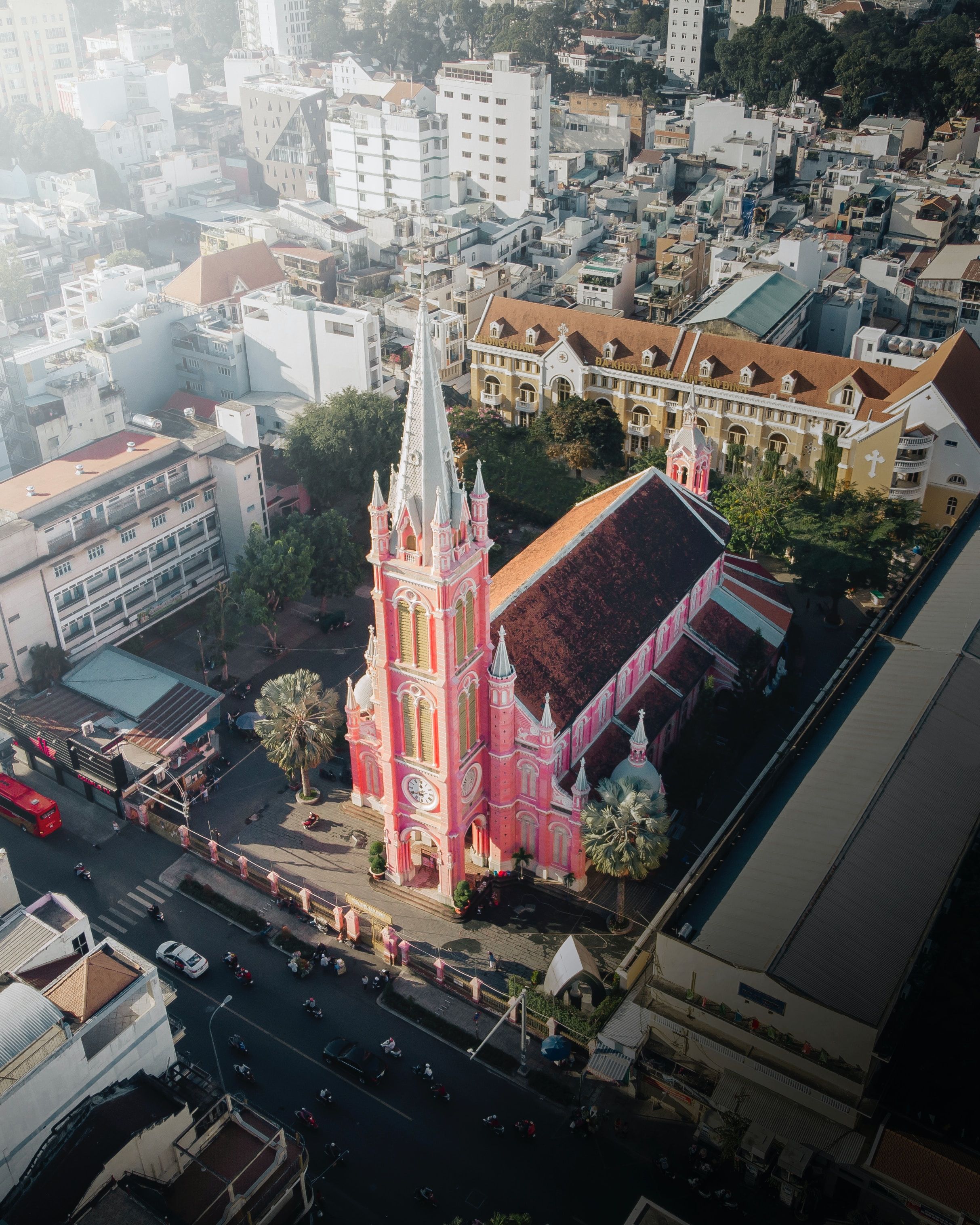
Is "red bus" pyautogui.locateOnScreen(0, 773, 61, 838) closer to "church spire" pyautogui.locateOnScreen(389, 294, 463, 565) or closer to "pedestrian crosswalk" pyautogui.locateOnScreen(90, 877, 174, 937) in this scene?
"pedestrian crosswalk" pyautogui.locateOnScreen(90, 877, 174, 937)

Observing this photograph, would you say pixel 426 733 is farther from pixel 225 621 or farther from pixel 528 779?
pixel 225 621

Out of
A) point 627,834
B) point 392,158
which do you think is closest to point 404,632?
point 627,834

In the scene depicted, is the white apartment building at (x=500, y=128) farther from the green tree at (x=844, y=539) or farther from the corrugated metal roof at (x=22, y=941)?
the corrugated metal roof at (x=22, y=941)

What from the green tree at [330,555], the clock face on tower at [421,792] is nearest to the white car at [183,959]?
the clock face on tower at [421,792]

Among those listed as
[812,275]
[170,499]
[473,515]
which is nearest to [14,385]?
[170,499]

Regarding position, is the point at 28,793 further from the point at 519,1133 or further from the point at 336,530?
the point at 519,1133

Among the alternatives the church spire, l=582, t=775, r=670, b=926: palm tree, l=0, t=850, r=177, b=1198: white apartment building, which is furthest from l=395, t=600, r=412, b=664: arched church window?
l=0, t=850, r=177, b=1198: white apartment building
